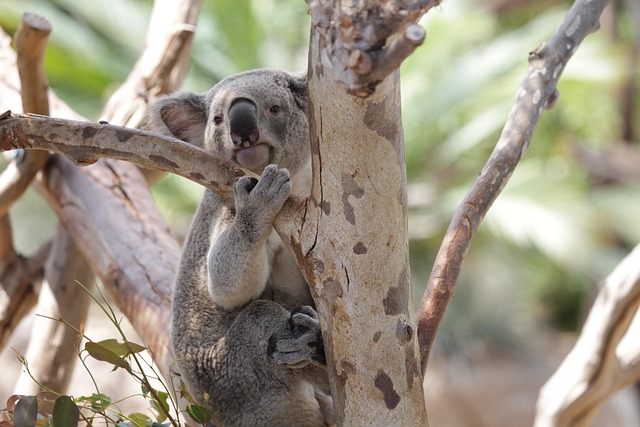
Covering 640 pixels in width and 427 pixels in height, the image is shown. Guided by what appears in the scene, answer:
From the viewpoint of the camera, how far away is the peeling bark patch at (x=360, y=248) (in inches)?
85.6

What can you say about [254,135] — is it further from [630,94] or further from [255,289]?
[630,94]

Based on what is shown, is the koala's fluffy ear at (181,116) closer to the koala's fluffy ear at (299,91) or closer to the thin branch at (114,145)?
the koala's fluffy ear at (299,91)

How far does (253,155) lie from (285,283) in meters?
0.53

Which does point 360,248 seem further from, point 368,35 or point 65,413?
point 65,413

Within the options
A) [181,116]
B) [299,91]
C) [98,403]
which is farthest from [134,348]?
[299,91]

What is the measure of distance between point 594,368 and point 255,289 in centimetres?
167

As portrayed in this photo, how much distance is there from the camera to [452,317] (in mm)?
10312

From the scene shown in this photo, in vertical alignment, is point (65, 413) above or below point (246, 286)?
below

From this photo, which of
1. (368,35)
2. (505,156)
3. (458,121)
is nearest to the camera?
(368,35)

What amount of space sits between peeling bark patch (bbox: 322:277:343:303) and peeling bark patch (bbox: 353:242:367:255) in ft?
0.36

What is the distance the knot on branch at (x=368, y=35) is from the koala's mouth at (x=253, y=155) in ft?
3.49

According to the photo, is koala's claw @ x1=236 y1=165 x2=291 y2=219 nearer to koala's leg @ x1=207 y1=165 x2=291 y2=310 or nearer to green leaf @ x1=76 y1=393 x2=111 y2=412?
koala's leg @ x1=207 y1=165 x2=291 y2=310

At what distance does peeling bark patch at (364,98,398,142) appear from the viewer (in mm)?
1991

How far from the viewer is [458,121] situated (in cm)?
1109
